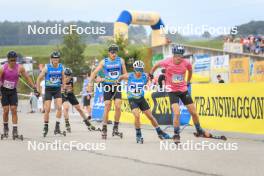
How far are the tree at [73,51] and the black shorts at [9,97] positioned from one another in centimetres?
5230

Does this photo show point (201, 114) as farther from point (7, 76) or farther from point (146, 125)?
point (7, 76)

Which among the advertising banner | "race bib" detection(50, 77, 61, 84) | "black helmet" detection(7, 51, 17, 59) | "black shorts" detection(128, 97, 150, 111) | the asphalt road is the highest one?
the advertising banner

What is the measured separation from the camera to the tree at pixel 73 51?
66.7m

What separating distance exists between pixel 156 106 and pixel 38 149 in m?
7.58

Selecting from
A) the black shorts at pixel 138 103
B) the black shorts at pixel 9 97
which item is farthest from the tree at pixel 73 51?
the black shorts at pixel 138 103

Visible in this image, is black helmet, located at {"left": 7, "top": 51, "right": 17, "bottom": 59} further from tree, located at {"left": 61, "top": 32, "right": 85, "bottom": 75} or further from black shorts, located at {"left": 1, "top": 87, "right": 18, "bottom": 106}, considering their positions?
tree, located at {"left": 61, "top": 32, "right": 85, "bottom": 75}

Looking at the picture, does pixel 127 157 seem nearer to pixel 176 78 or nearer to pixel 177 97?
pixel 177 97

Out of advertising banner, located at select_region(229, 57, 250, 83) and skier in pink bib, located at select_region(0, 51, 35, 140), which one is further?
advertising banner, located at select_region(229, 57, 250, 83)

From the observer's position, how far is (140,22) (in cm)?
4738

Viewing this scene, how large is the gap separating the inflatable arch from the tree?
57.8 feet

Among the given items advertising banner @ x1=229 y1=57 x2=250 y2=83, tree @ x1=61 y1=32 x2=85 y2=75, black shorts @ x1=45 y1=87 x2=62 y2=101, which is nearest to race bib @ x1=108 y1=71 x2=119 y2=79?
black shorts @ x1=45 y1=87 x2=62 y2=101

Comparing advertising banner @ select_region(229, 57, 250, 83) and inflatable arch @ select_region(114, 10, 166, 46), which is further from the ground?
inflatable arch @ select_region(114, 10, 166, 46)

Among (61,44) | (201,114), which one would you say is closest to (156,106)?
(201,114)

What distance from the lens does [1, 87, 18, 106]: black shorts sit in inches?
565
